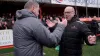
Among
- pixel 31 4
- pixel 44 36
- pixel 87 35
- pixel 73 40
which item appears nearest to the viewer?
pixel 44 36

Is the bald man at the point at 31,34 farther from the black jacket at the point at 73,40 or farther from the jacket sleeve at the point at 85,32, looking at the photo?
the black jacket at the point at 73,40

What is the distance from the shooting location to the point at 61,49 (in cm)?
499

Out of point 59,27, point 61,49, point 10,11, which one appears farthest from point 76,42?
point 10,11

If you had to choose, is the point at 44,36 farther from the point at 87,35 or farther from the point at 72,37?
the point at 72,37

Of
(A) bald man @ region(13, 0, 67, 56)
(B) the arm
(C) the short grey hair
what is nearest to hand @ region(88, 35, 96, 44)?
(B) the arm

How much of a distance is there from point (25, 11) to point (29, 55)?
569 mm

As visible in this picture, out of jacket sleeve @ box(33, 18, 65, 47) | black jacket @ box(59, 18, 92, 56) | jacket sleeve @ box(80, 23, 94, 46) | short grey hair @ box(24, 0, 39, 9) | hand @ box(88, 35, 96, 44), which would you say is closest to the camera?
jacket sleeve @ box(33, 18, 65, 47)

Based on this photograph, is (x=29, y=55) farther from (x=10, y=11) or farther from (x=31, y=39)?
(x=10, y=11)

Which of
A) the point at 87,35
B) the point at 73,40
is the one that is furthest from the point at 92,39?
the point at 73,40

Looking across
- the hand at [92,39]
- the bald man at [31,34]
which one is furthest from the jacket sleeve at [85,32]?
the bald man at [31,34]

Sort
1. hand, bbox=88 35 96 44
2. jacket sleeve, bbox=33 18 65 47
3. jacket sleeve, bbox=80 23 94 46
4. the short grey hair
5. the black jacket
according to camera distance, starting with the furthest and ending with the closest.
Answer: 1. the black jacket
2. jacket sleeve, bbox=80 23 94 46
3. hand, bbox=88 35 96 44
4. the short grey hair
5. jacket sleeve, bbox=33 18 65 47

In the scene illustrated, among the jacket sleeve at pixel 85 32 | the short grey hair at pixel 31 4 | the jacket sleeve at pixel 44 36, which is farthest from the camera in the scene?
the jacket sleeve at pixel 85 32

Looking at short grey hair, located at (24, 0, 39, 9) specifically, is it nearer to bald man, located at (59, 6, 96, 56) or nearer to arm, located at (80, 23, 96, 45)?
arm, located at (80, 23, 96, 45)

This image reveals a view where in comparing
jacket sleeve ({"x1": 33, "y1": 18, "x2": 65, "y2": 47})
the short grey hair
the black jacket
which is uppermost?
the short grey hair
